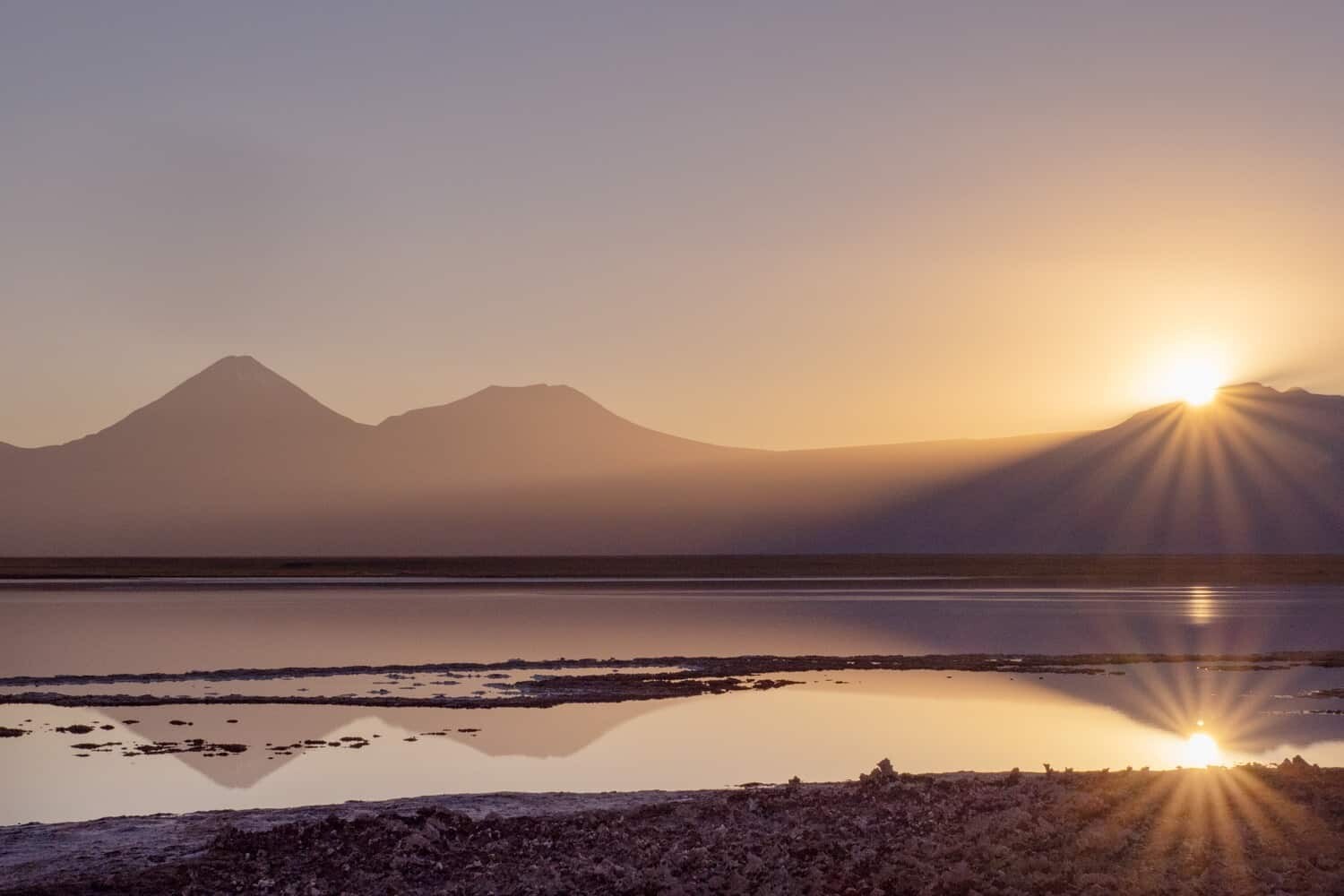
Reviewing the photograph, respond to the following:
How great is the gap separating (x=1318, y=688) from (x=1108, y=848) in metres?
19.4

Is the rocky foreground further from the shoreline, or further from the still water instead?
the shoreline

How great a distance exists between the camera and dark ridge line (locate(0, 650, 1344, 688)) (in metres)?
31.9

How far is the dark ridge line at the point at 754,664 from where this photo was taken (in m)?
31.9

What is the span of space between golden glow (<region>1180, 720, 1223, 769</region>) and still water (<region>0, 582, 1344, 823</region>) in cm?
5

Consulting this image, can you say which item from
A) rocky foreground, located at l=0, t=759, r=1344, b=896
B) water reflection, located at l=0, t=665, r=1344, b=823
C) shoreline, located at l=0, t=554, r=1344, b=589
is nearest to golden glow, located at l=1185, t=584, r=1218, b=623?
shoreline, located at l=0, t=554, r=1344, b=589

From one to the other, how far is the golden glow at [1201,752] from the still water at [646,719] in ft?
0.18

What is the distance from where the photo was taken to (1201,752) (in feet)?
66.8

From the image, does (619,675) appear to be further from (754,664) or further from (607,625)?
(607,625)

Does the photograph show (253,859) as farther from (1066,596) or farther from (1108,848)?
(1066,596)

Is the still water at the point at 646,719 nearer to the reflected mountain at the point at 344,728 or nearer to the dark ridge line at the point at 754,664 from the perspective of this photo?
the reflected mountain at the point at 344,728

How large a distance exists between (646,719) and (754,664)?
9.94 meters

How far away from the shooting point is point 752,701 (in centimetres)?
2717

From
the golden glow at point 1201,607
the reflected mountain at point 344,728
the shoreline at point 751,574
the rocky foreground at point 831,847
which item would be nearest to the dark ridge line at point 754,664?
the reflected mountain at point 344,728

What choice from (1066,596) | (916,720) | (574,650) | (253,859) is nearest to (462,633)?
(574,650)
